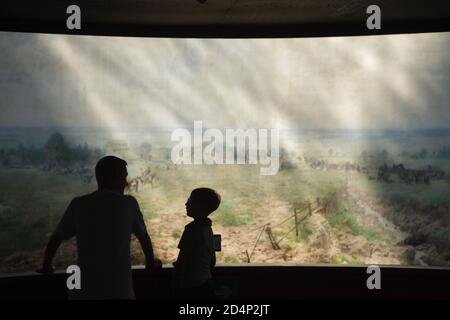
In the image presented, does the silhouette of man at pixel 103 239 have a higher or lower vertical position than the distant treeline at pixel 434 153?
lower

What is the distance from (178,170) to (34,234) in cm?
137

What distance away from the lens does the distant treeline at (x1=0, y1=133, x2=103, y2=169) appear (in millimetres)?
4666

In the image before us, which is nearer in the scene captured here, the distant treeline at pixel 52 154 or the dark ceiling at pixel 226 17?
the dark ceiling at pixel 226 17

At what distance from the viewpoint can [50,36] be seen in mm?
4754

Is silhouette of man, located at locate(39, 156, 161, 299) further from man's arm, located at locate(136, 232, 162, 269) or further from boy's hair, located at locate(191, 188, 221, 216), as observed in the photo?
boy's hair, located at locate(191, 188, 221, 216)

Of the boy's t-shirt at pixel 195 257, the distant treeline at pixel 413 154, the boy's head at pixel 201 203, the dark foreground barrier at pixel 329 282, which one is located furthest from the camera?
the distant treeline at pixel 413 154

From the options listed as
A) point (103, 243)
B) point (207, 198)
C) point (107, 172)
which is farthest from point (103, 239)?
point (207, 198)

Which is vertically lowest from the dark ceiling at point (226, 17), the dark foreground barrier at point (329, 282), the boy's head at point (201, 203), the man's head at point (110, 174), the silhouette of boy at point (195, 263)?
the dark foreground barrier at point (329, 282)

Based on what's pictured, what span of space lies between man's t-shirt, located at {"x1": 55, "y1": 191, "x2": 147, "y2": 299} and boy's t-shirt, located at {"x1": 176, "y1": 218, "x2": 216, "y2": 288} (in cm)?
32

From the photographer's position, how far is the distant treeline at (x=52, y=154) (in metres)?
4.67

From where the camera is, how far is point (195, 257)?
90.7 inches

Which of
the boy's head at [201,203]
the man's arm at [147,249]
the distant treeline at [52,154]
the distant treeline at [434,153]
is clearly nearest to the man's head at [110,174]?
the man's arm at [147,249]

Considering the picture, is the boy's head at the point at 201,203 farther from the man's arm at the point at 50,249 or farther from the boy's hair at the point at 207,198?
the man's arm at the point at 50,249

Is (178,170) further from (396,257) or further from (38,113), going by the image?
(396,257)
